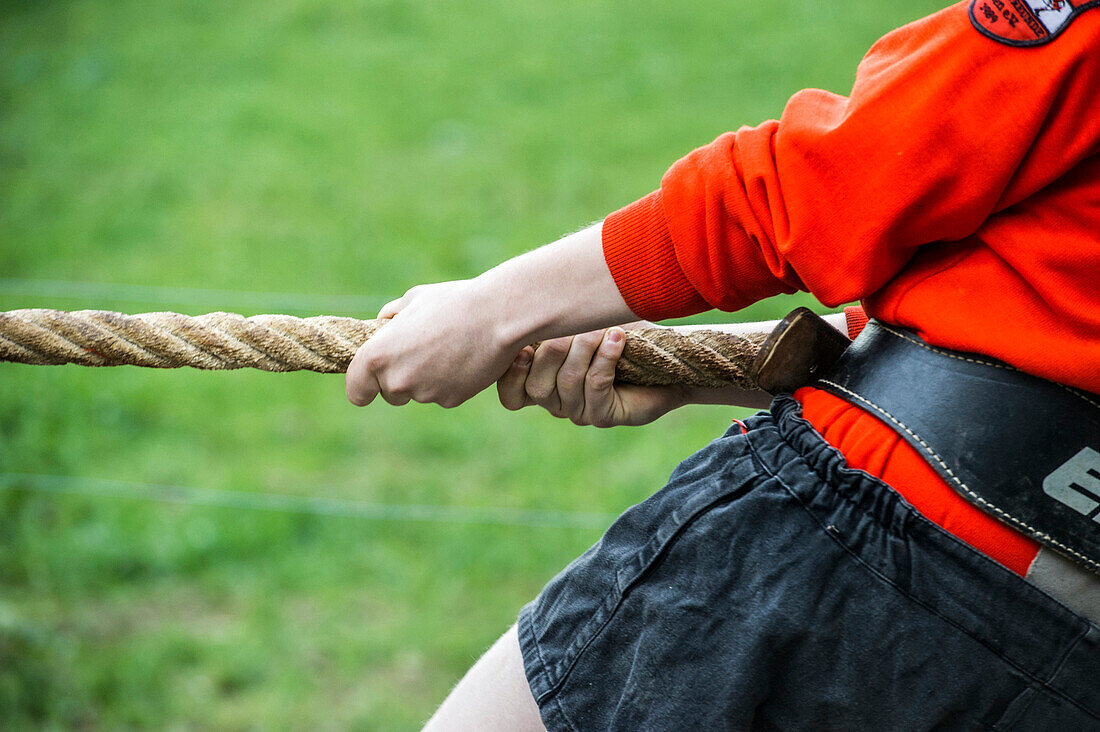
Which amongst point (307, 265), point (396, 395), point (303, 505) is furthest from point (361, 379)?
point (307, 265)

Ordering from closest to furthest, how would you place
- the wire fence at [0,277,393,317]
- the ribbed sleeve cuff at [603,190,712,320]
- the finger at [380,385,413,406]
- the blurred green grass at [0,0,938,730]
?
the ribbed sleeve cuff at [603,190,712,320] → the finger at [380,385,413,406] → the blurred green grass at [0,0,938,730] → the wire fence at [0,277,393,317]

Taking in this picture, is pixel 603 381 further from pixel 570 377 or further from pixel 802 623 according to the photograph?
pixel 802 623

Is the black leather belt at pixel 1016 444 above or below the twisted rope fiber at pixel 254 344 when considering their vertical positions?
below

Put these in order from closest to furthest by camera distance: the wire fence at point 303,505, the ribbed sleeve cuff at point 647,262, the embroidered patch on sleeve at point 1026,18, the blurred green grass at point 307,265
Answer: the embroidered patch on sleeve at point 1026,18 → the ribbed sleeve cuff at point 647,262 → the blurred green grass at point 307,265 → the wire fence at point 303,505

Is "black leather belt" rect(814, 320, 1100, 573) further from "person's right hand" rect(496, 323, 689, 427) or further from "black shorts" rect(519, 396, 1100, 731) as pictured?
"person's right hand" rect(496, 323, 689, 427)

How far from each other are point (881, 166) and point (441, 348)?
0.37m

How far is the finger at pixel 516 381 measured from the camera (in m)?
0.97

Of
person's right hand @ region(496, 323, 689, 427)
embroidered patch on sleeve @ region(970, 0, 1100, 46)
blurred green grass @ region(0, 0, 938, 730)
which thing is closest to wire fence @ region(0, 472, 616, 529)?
blurred green grass @ region(0, 0, 938, 730)

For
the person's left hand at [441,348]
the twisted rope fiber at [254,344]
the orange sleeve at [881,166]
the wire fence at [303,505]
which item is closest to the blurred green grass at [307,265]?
the wire fence at [303,505]

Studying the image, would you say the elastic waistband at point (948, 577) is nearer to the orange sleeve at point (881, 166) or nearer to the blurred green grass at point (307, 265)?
the orange sleeve at point (881, 166)

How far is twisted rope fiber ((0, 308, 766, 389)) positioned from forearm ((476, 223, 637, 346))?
19 cm

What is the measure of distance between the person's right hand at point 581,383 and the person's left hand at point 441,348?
4.0 inches

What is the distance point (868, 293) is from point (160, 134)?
4.31 meters

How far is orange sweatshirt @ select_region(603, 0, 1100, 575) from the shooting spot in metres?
0.62
